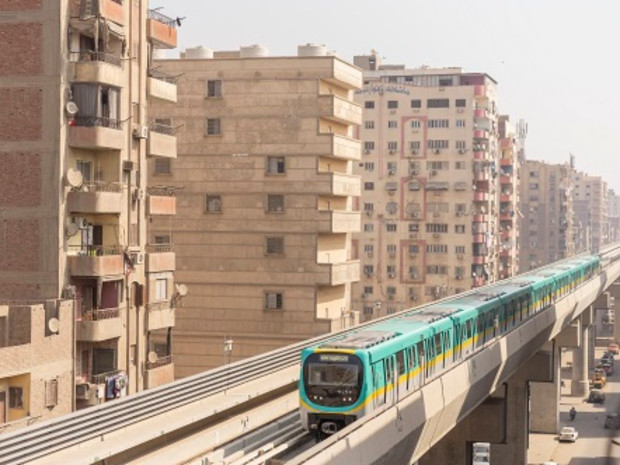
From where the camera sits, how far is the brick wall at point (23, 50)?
133 ft

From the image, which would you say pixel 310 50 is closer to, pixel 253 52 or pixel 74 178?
pixel 253 52

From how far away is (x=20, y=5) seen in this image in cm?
4047

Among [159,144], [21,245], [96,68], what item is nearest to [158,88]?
[159,144]

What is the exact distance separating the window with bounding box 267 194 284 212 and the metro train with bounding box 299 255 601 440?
48.4 feet

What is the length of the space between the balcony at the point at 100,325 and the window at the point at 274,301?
820 inches

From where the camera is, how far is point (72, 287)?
134ft

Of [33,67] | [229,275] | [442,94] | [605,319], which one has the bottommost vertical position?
[605,319]

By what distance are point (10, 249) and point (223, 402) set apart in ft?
37.4

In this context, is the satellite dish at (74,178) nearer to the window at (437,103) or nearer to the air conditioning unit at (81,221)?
the air conditioning unit at (81,221)

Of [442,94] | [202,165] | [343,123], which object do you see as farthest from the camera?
[442,94]

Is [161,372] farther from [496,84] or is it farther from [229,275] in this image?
[496,84]

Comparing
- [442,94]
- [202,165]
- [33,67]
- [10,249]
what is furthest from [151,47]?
[442,94]

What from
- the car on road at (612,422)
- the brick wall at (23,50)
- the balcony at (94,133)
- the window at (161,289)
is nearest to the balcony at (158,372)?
the window at (161,289)

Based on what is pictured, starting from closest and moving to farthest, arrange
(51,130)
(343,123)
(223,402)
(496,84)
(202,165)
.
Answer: (223,402) → (51,130) → (202,165) → (343,123) → (496,84)
